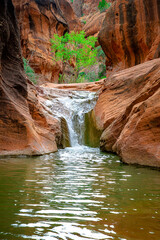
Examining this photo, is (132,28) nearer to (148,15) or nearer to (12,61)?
(148,15)

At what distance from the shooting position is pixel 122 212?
2303mm

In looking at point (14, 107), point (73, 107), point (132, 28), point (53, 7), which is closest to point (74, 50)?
point (53, 7)

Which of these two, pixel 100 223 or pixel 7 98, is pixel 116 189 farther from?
pixel 7 98

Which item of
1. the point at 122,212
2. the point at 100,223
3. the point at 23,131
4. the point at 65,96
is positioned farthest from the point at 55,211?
the point at 65,96

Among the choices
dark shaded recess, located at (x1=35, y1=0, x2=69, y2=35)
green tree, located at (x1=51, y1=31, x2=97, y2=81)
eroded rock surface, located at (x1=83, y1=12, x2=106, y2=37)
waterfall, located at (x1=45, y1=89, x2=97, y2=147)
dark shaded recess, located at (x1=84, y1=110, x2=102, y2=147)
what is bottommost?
dark shaded recess, located at (x1=84, y1=110, x2=102, y2=147)

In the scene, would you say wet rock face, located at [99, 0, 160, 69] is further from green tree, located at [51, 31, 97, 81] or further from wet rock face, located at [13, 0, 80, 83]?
wet rock face, located at [13, 0, 80, 83]

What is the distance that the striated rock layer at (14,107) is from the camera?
802cm

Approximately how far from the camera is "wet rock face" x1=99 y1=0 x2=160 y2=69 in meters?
18.7

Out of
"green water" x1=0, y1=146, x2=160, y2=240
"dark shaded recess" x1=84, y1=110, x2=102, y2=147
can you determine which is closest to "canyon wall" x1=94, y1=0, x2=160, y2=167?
"dark shaded recess" x1=84, y1=110, x2=102, y2=147

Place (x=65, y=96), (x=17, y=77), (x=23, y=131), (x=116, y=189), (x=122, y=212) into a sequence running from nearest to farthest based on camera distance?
(x=122, y=212) < (x=116, y=189) < (x=23, y=131) < (x=17, y=77) < (x=65, y=96)

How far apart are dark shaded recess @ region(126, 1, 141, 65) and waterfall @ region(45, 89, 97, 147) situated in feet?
19.1

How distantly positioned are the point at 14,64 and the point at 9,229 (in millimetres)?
9041

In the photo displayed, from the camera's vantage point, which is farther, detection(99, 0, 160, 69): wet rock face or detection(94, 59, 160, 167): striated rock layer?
detection(99, 0, 160, 69): wet rock face

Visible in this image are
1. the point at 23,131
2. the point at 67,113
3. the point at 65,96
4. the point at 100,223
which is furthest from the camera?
the point at 65,96
